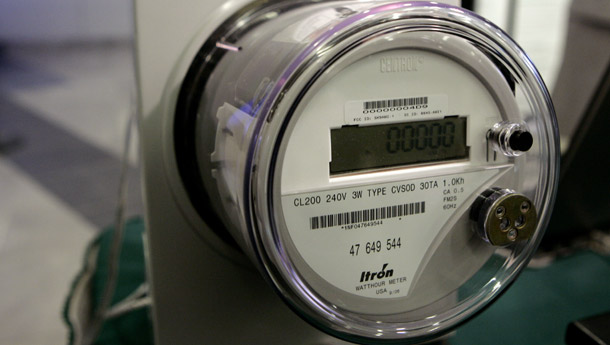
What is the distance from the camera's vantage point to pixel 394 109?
1.16 feet

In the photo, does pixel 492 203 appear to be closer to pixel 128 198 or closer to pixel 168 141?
pixel 168 141

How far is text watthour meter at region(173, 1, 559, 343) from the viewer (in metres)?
0.32

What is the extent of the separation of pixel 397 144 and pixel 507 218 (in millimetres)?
84

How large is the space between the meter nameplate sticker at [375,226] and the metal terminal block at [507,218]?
0.02 m

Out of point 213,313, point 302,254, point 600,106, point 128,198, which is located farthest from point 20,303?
point 600,106

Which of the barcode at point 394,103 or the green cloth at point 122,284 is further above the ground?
the barcode at point 394,103

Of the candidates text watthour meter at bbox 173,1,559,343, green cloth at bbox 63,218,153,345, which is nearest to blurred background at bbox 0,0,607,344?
green cloth at bbox 63,218,153,345

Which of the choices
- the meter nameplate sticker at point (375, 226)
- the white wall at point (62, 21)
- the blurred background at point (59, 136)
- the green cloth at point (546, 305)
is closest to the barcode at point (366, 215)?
the meter nameplate sticker at point (375, 226)

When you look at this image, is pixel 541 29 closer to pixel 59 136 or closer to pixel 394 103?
pixel 59 136

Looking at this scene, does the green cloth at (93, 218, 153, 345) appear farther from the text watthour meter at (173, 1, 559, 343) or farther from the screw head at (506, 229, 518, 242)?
the screw head at (506, 229, 518, 242)

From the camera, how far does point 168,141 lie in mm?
432

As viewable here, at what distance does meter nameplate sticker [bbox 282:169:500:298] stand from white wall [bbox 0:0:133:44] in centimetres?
363

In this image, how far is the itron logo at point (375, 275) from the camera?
359 millimetres

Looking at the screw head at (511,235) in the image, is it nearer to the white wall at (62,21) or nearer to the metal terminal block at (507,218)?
the metal terminal block at (507,218)
